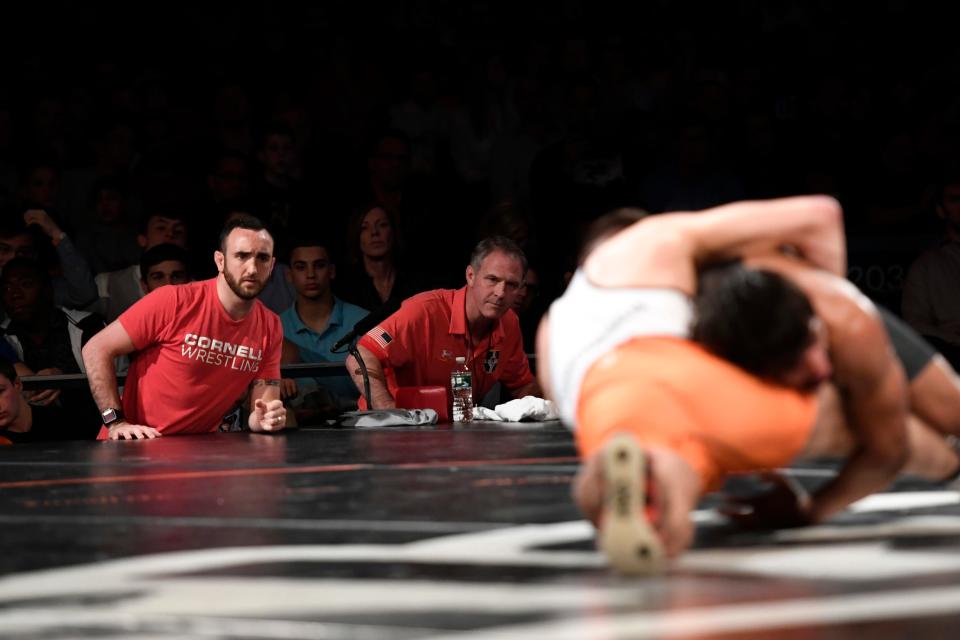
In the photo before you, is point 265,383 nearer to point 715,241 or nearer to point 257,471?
point 257,471

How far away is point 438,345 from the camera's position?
5.98 metres

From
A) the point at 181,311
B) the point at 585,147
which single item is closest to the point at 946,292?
the point at 585,147

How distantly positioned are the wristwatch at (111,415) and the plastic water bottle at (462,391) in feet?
4.28

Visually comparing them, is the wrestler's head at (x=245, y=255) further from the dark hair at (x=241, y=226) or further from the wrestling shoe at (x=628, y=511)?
the wrestling shoe at (x=628, y=511)

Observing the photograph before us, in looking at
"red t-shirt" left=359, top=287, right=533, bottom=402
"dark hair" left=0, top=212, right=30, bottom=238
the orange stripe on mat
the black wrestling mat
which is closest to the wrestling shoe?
the black wrestling mat

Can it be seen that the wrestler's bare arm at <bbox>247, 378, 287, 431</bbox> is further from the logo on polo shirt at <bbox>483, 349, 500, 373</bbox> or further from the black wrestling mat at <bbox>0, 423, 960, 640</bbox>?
the black wrestling mat at <bbox>0, 423, 960, 640</bbox>

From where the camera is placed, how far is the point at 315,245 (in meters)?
6.49

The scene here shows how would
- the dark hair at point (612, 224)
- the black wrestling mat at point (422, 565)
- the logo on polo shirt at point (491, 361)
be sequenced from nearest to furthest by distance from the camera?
the black wrestling mat at point (422, 565) < the dark hair at point (612, 224) < the logo on polo shirt at point (491, 361)

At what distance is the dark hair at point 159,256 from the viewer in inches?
248

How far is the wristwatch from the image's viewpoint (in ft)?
17.6

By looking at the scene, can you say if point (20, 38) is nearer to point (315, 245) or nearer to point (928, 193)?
point (315, 245)

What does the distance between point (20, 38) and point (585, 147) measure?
11.5 feet

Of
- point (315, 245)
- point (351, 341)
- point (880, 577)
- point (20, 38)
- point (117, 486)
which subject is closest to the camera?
point (880, 577)

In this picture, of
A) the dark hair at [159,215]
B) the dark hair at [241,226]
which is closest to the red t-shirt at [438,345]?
the dark hair at [241,226]
